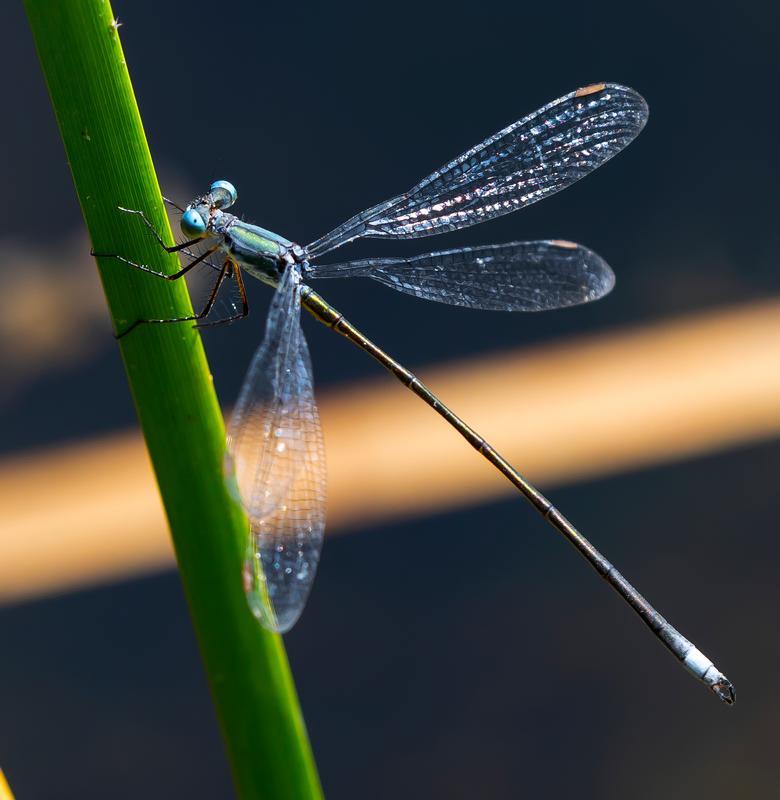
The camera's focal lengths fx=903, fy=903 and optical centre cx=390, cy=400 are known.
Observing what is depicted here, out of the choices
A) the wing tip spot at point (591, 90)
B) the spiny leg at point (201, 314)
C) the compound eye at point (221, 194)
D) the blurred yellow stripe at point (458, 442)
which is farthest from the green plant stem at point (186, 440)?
the blurred yellow stripe at point (458, 442)

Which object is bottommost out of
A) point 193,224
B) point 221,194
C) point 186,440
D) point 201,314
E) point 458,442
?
point 186,440

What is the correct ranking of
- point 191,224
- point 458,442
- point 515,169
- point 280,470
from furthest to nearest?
1. point 458,442
2. point 515,169
3. point 191,224
4. point 280,470

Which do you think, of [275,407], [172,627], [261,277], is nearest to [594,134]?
[261,277]

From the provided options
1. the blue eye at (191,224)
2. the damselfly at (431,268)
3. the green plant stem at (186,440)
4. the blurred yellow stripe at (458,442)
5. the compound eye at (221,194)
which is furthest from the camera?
the blurred yellow stripe at (458,442)

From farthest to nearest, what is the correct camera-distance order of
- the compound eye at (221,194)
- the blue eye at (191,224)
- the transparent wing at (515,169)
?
the transparent wing at (515,169), the compound eye at (221,194), the blue eye at (191,224)

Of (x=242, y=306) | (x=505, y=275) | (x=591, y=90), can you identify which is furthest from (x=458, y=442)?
(x=242, y=306)

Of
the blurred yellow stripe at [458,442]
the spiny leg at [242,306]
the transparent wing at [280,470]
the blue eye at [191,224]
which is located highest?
the blurred yellow stripe at [458,442]

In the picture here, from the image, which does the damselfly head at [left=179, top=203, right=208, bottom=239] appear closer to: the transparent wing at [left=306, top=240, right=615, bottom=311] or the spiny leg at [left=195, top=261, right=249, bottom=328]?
the spiny leg at [left=195, top=261, right=249, bottom=328]

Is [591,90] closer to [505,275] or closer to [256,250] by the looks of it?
[505,275]

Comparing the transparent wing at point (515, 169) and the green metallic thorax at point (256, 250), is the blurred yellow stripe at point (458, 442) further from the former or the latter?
the green metallic thorax at point (256, 250)
